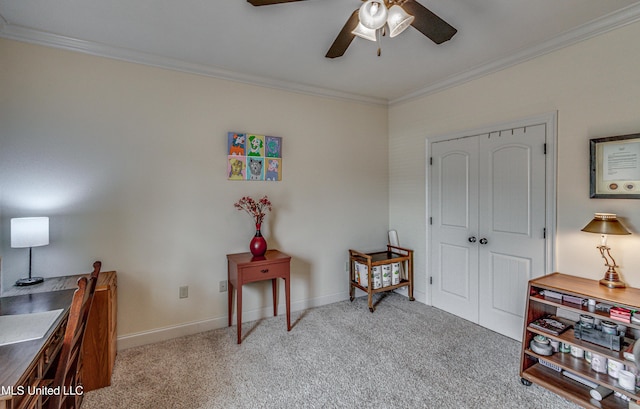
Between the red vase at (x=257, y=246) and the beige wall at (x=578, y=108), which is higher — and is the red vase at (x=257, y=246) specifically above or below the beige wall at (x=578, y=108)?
below

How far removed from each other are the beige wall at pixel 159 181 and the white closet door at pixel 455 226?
1.05m

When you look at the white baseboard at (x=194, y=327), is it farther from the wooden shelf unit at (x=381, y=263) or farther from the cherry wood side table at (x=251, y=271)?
the wooden shelf unit at (x=381, y=263)

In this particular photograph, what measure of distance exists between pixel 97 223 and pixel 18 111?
980mm

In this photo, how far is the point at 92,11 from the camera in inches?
81.7

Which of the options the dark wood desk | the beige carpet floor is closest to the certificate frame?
the beige carpet floor

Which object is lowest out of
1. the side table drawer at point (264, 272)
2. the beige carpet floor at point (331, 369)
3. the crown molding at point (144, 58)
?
the beige carpet floor at point (331, 369)

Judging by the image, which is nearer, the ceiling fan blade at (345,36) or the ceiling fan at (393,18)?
the ceiling fan at (393,18)

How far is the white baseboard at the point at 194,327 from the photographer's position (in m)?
2.69

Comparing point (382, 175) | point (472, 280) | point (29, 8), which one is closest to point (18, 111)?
point (29, 8)

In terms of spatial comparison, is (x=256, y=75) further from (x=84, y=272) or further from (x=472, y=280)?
(x=472, y=280)

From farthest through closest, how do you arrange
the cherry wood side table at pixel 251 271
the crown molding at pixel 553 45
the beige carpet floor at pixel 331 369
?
the cherry wood side table at pixel 251 271 < the crown molding at pixel 553 45 < the beige carpet floor at pixel 331 369

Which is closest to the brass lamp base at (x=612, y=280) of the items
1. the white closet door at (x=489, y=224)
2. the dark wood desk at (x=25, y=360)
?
the white closet door at (x=489, y=224)

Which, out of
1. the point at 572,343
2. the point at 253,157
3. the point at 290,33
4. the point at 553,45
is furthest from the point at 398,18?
the point at 572,343

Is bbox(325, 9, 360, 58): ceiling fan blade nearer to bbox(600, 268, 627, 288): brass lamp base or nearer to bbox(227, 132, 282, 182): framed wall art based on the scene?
bbox(227, 132, 282, 182): framed wall art
